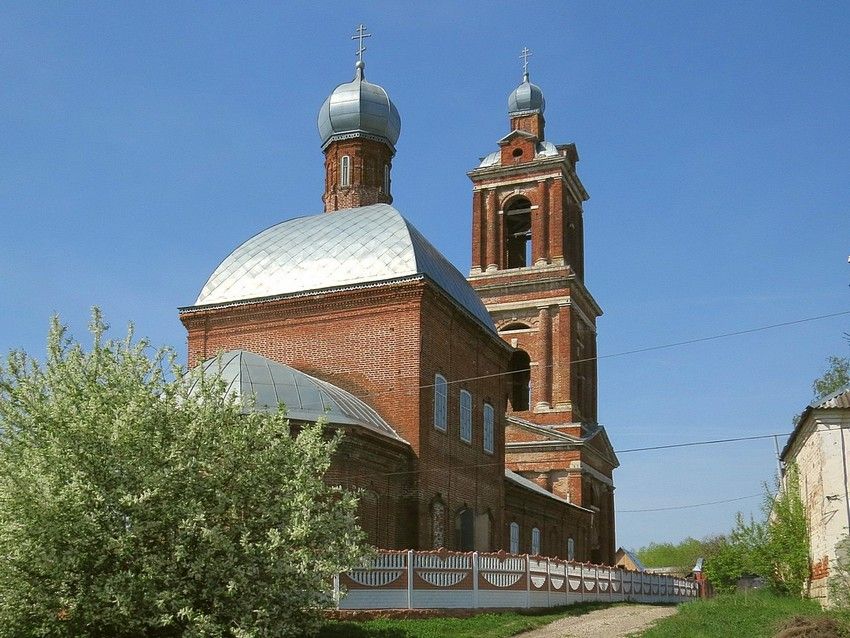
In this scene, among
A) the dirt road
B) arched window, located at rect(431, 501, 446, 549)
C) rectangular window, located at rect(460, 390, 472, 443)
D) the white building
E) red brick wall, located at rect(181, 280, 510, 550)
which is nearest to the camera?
the dirt road

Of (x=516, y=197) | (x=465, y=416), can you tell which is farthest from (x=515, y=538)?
(x=516, y=197)

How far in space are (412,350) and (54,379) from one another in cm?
972

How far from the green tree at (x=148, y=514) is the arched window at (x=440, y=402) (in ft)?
30.3

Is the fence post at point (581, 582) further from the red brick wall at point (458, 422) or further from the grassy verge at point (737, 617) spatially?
the grassy verge at point (737, 617)

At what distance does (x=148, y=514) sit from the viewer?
40.9 feet

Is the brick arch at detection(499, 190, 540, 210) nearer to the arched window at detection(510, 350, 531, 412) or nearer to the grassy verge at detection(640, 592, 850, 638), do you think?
the arched window at detection(510, 350, 531, 412)

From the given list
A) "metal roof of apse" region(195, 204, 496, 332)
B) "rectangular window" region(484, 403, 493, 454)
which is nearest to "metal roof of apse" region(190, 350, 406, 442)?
"metal roof of apse" region(195, 204, 496, 332)

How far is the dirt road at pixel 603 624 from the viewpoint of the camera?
1602 cm

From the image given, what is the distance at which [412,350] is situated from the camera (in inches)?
860

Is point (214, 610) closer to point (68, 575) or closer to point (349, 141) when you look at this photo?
point (68, 575)

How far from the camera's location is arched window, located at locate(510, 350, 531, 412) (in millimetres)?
40312

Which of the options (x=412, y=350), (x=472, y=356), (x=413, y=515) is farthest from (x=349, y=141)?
(x=413, y=515)

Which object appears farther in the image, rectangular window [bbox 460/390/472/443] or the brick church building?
rectangular window [bbox 460/390/472/443]

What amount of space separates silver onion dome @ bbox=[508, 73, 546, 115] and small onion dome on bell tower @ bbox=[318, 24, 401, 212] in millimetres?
13321
